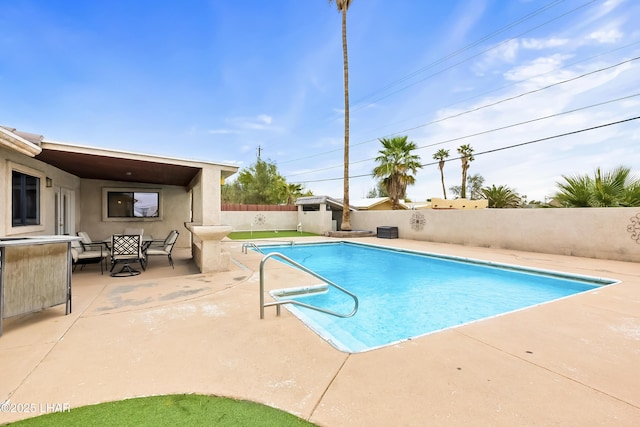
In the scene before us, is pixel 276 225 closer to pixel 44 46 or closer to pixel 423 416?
pixel 44 46

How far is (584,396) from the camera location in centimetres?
238

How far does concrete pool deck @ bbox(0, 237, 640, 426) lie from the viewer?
2230 mm

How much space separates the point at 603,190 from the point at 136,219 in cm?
1887

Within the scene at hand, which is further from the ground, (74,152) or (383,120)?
(383,120)

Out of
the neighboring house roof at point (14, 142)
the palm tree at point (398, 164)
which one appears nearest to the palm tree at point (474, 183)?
the palm tree at point (398, 164)

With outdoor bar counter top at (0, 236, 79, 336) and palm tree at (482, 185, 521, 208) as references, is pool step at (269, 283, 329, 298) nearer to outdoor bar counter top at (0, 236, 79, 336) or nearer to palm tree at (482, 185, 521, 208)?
outdoor bar counter top at (0, 236, 79, 336)

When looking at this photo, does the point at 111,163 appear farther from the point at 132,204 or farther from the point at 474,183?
the point at 474,183

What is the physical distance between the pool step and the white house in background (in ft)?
7.81

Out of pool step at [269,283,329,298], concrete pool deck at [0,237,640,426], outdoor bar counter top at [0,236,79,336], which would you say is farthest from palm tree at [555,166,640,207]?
outdoor bar counter top at [0,236,79,336]

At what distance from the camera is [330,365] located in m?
2.86

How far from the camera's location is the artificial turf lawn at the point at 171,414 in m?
2.03

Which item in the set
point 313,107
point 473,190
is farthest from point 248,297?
point 473,190

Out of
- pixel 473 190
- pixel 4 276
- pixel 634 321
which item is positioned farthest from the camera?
pixel 473 190

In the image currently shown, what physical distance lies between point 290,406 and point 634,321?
539 cm
